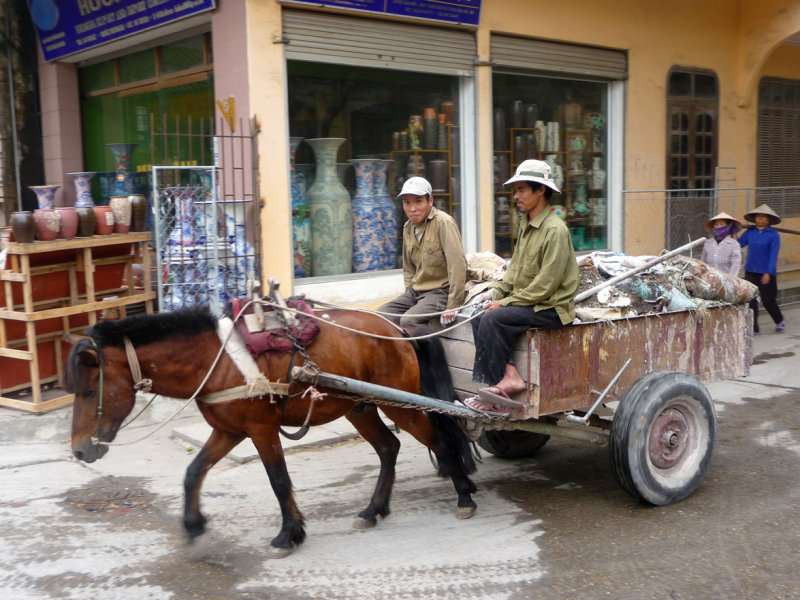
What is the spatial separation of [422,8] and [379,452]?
16.6 feet

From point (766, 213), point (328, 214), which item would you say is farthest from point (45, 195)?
point (766, 213)

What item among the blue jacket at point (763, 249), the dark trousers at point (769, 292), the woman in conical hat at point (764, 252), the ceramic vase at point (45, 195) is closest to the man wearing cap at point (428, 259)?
the ceramic vase at point (45, 195)

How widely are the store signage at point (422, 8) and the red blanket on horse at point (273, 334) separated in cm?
391

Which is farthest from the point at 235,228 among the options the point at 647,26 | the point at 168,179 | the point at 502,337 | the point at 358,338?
the point at 647,26

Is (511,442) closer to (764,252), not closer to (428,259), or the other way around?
(428,259)

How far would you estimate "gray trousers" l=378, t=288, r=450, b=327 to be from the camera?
501cm

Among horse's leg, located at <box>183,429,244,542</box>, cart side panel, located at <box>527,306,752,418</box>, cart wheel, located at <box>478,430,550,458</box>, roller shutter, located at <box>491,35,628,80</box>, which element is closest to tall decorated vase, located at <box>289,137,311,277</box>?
roller shutter, located at <box>491,35,628,80</box>

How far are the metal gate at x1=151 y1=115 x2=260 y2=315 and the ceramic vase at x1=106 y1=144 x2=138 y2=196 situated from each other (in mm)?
1948

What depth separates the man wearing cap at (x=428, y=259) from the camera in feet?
16.4

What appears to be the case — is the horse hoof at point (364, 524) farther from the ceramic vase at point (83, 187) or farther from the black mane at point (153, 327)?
the ceramic vase at point (83, 187)

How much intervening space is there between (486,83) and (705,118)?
4.46m

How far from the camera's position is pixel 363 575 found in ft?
12.9

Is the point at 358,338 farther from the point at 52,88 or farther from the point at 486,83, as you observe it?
the point at 52,88

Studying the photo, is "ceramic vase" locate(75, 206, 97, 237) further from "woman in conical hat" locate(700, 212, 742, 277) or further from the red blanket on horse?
"woman in conical hat" locate(700, 212, 742, 277)
